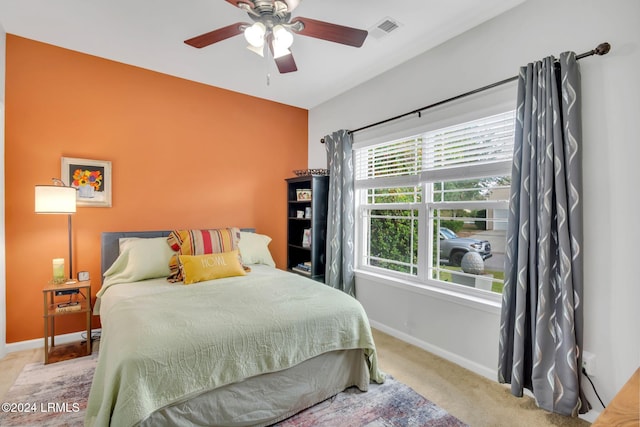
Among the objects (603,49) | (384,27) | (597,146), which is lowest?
(597,146)

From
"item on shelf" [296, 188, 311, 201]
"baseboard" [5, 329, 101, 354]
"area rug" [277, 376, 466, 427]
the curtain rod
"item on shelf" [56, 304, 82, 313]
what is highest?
the curtain rod

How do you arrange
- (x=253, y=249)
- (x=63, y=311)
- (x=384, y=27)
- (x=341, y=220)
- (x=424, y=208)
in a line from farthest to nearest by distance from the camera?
1. (x=341, y=220)
2. (x=253, y=249)
3. (x=424, y=208)
4. (x=63, y=311)
5. (x=384, y=27)

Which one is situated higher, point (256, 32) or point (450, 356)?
point (256, 32)

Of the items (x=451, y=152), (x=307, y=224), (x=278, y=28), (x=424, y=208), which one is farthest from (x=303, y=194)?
(x=278, y=28)

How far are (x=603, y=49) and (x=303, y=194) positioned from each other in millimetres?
2909

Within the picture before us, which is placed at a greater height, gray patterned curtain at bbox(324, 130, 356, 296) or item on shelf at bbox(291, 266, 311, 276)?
gray patterned curtain at bbox(324, 130, 356, 296)

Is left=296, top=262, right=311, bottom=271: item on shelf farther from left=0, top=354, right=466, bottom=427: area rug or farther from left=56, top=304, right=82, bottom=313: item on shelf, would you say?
left=56, top=304, right=82, bottom=313: item on shelf

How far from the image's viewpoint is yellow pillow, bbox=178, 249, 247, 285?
8.57 ft

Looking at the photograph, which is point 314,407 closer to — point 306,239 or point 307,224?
point 306,239

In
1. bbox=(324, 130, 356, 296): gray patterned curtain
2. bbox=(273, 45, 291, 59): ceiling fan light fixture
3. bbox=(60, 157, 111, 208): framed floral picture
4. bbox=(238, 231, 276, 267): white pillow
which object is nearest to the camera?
bbox=(273, 45, 291, 59): ceiling fan light fixture

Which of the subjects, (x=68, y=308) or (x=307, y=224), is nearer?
(x=68, y=308)

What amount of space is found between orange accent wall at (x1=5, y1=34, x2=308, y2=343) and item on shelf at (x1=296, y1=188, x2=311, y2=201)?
0.33m

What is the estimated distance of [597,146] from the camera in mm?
1815

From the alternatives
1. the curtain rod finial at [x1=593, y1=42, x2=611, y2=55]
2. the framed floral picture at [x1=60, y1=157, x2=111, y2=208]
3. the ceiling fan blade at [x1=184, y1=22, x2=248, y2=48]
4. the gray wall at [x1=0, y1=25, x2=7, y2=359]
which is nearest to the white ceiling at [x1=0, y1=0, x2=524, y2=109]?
the gray wall at [x1=0, y1=25, x2=7, y2=359]
